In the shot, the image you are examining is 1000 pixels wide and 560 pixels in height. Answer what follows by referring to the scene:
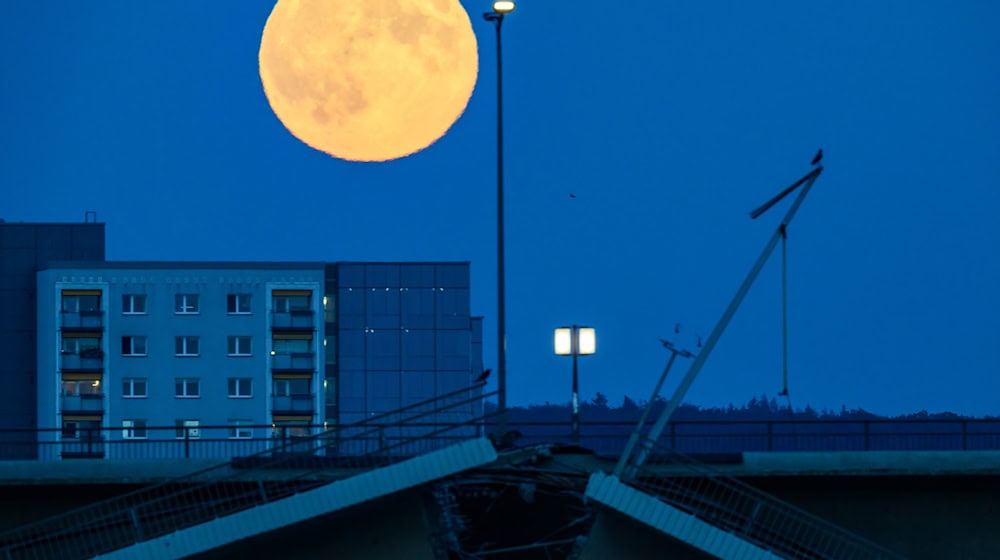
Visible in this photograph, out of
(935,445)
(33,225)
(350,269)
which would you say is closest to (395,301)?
(350,269)

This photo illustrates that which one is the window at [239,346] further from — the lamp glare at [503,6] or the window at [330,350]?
the lamp glare at [503,6]

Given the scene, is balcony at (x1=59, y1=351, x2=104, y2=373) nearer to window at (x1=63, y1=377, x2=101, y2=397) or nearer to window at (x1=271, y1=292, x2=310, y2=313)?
window at (x1=63, y1=377, x2=101, y2=397)

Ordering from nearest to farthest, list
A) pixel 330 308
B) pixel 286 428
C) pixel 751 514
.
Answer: pixel 751 514
pixel 286 428
pixel 330 308

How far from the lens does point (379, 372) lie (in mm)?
148875

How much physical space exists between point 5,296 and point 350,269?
86.6 feet

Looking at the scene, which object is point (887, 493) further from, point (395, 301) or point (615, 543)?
point (395, 301)

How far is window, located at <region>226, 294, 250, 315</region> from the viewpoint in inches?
5556

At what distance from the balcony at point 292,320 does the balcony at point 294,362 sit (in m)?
2.01

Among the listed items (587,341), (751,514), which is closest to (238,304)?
(587,341)

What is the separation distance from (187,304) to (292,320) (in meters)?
7.90

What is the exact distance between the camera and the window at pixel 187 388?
141 meters

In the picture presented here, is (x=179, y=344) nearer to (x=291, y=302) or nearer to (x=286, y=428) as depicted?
(x=291, y=302)

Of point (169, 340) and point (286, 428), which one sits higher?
point (169, 340)

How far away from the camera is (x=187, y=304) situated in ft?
461
